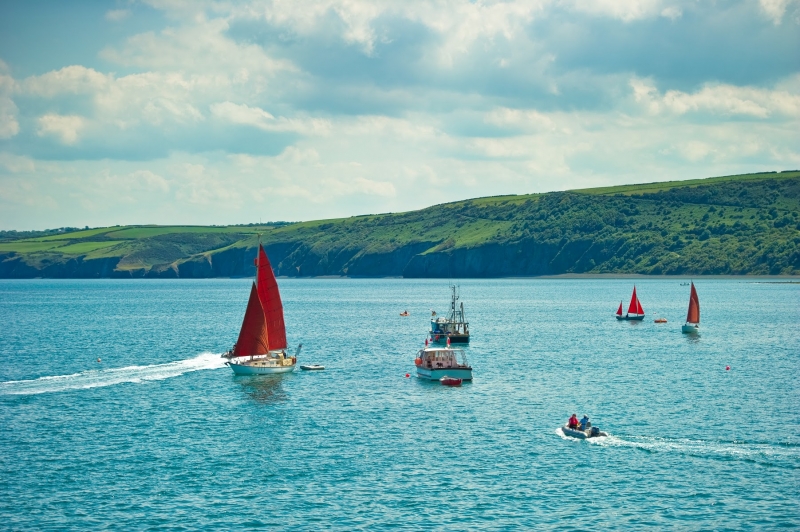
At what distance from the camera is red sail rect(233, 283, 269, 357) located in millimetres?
102438

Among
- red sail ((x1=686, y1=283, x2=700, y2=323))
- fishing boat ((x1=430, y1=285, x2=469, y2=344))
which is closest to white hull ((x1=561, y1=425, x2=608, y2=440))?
fishing boat ((x1=430, y1=285, x2=469, y2=344))

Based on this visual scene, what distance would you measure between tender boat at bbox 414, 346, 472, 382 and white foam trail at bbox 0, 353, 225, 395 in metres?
26.9

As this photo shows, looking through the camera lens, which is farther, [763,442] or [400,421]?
[400,421]

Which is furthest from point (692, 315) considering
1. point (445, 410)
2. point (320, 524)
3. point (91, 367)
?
point (320, 524)

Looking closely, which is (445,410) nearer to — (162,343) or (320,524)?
(320,524)

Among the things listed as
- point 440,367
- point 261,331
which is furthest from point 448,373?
point 261,331

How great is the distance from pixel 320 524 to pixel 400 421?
25.9m

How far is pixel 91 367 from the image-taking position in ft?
361

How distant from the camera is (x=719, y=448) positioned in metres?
64.6

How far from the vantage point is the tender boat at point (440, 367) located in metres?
97.8

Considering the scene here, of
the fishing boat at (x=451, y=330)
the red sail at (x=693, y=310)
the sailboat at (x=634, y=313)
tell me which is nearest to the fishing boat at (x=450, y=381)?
the fishing boat at (x=451, y=330)

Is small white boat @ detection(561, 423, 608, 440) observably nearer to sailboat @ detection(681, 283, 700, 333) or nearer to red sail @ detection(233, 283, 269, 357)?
red sail @ detection(233, 283, 269, 357)

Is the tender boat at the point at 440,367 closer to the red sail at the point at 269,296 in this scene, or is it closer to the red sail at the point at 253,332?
the red sail at the point at 269,296

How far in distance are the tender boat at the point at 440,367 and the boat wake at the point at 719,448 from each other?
31.0m
